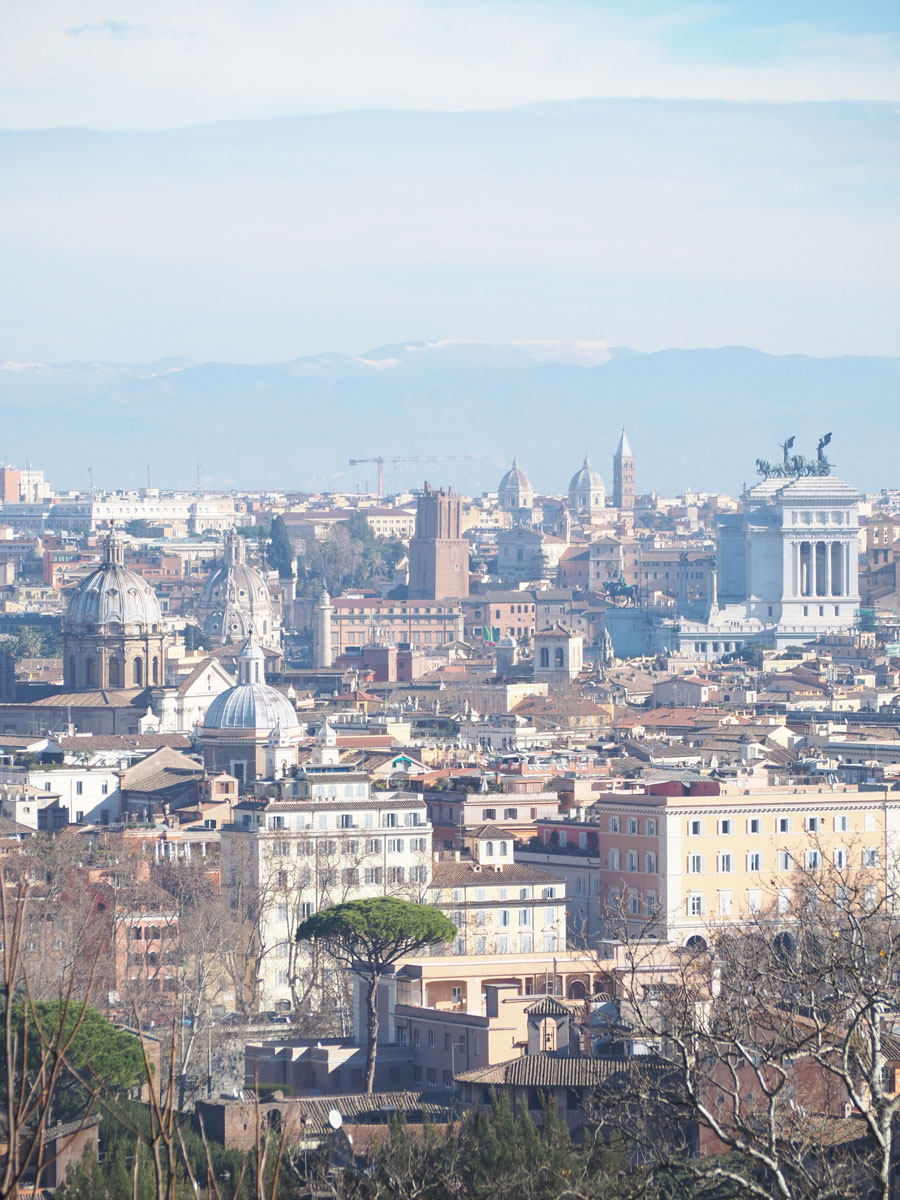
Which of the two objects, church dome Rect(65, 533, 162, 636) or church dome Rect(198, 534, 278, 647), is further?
church dome Rect(198, 534, 278, 647)

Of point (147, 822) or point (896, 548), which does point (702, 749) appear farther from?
point (896, 548)

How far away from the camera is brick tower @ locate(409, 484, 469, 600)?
148625mm

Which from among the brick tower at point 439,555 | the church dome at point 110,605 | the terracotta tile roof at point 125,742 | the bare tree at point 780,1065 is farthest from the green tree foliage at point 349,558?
the bare tree at point 780,1065

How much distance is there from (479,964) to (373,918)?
54.5 inches

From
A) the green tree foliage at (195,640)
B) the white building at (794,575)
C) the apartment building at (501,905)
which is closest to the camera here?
the apartment building at (501,905)

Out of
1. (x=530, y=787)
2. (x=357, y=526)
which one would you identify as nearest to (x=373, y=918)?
(x=530, y=787)

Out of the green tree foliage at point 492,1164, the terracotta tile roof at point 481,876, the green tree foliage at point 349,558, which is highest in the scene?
the green tree foliage at point 349,558

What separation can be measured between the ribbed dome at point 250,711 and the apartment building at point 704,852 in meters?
19.2

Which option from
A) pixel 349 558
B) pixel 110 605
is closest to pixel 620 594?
pixel 349 558

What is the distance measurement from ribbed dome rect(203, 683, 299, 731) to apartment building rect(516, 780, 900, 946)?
19.2m

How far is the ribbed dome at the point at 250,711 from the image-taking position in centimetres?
6725

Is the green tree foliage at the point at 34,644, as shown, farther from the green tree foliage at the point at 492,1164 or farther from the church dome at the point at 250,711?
the green tree foliage at the point at 492,1164

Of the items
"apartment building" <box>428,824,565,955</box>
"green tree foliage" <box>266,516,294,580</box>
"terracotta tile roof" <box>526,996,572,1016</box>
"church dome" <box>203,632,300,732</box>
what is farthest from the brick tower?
"terracotta tile roof" <box>526,996,572,1016</box>

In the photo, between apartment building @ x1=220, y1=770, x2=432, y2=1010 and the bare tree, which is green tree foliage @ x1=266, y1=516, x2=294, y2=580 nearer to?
apartment building @ x1=220, y1=770, x2=432, y2=1010
